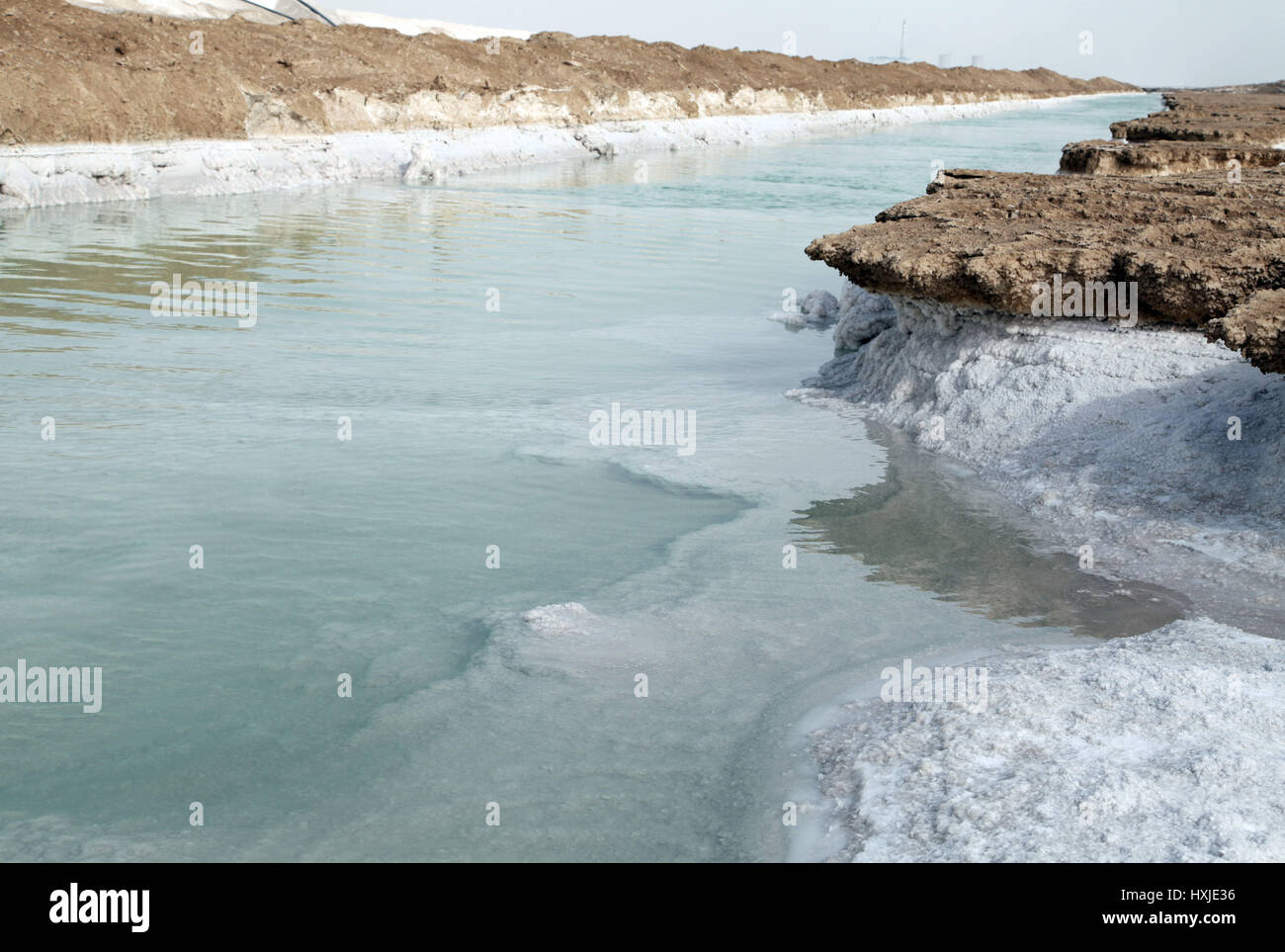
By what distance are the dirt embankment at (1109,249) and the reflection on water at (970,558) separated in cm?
119

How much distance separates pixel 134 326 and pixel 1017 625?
7.81 m

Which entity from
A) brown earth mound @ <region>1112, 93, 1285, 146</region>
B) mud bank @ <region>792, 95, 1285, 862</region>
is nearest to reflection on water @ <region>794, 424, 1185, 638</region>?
mud bank @ <region>792, 95, 1285, 862</region>

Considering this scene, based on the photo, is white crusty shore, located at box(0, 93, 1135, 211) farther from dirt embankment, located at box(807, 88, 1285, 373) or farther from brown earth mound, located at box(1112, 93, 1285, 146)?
dirt embankment, located at box(807, 88, 1285, 373)

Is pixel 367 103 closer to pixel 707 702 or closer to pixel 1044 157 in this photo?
pixel 1044 157

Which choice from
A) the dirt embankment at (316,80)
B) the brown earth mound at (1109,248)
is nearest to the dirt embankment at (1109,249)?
the brown earth mound at (1109,248)

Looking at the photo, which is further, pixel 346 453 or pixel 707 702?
pixel 346 453

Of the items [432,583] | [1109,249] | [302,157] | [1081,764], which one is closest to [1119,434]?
[1109,249]

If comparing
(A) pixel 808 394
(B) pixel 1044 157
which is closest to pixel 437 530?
(A) pixel 808 394

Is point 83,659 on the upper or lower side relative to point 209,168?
lower

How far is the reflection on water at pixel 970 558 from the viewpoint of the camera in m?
4.59

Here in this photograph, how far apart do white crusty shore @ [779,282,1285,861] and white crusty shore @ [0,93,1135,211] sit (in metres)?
15.7

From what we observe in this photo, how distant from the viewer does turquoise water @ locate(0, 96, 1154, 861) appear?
3.42 meters

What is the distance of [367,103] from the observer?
3095 centimetres

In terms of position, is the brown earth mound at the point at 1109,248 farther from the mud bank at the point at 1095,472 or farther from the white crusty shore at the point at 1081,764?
the white crusty shore at the point at 1081,764
